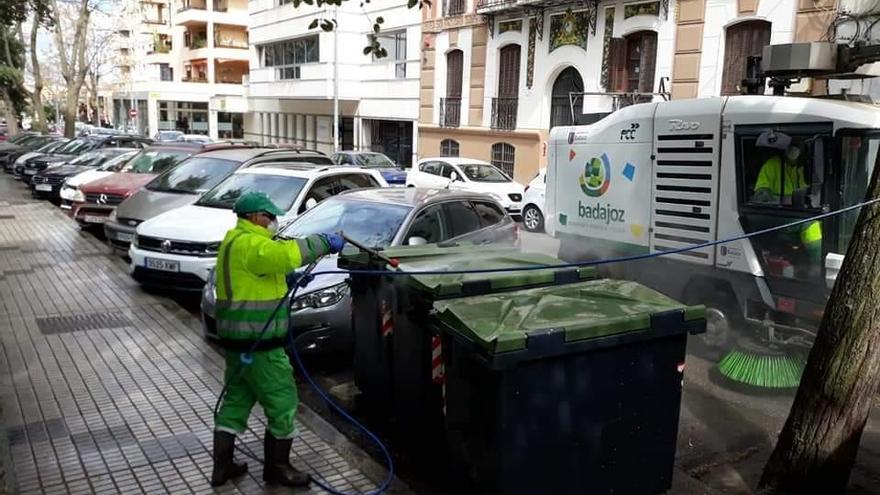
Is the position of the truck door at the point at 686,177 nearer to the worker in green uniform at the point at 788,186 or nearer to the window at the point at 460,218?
the worker in green uniform at the point at 788,186

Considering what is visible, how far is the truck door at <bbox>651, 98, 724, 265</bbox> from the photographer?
7285 millimetres

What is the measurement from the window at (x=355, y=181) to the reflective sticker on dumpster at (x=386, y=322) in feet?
16.3

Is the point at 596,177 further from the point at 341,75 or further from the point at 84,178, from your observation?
the point at 341,75

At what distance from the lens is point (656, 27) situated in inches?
757

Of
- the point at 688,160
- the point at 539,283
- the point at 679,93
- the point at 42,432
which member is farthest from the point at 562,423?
the point at 679,93

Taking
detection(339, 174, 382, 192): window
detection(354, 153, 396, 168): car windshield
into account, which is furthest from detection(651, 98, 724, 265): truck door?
detection(354, 153, 396, 168): car windshield

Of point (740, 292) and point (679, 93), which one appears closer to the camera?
point (740, 292)

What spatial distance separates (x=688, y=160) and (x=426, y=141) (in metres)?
21.3

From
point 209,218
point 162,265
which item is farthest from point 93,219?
point 162,265

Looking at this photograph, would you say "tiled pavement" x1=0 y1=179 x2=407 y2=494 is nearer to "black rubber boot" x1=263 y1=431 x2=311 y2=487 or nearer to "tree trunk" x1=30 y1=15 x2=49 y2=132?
"black rubber boot" x1=263 y1=431 x2=311 y2=487

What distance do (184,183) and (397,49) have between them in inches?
797

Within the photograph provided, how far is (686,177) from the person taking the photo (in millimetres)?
7578

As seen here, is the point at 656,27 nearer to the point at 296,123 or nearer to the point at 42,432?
the point at 42,432

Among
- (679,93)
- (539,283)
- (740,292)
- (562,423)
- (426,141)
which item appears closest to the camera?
(562,423)
